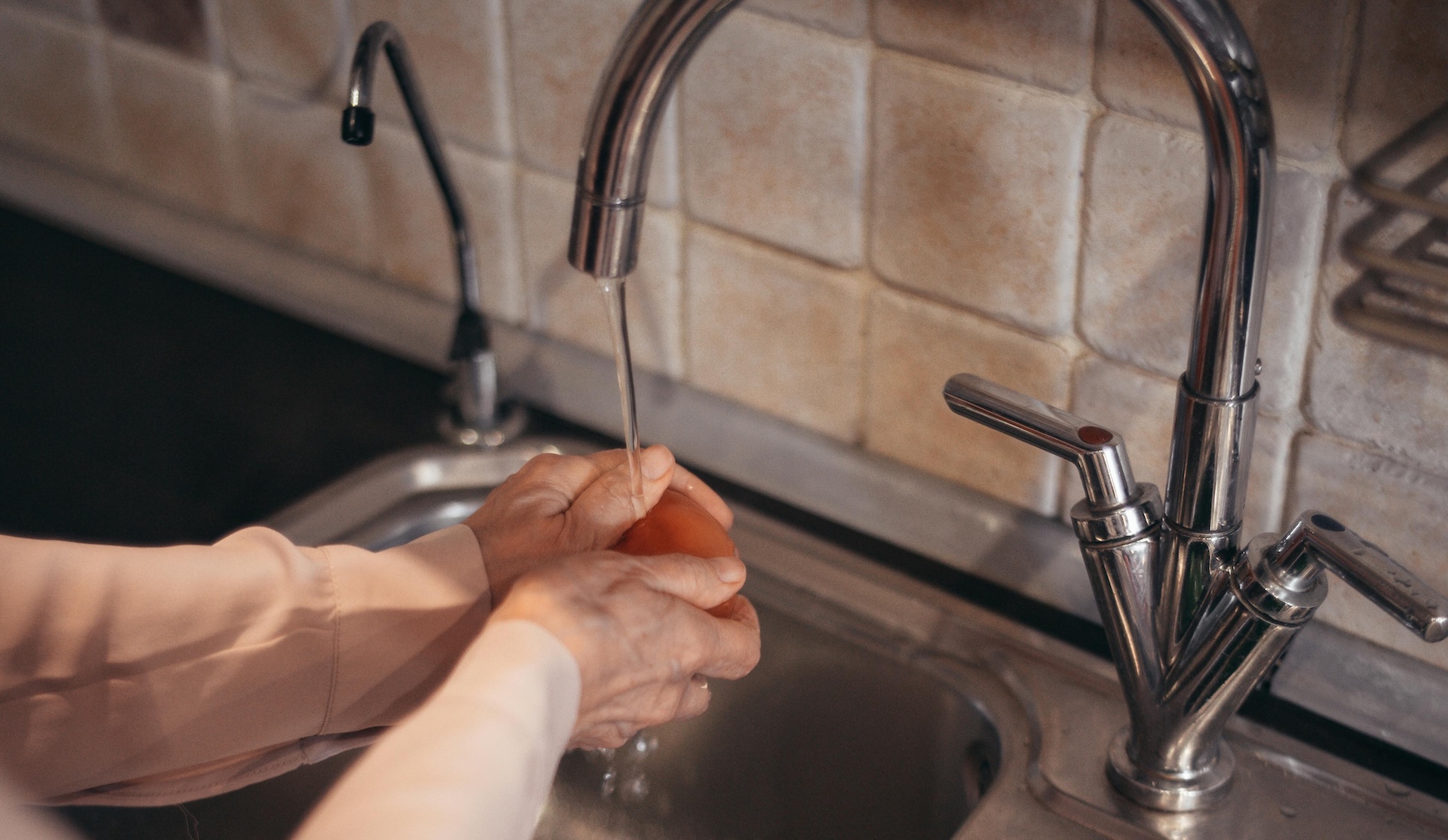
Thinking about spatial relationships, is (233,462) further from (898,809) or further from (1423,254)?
(1423,254)

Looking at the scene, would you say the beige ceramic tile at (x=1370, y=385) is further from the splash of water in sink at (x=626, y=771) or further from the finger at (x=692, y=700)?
the splash of water in sink at (x=626, y=771)

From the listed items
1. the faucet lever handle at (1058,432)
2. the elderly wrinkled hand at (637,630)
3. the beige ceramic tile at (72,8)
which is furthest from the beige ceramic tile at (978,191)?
the beige ceramic tile at (72,8)

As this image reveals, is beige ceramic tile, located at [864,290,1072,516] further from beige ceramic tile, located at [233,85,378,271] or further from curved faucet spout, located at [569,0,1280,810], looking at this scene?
beige ceramic tile, located at [233,85,378,271]

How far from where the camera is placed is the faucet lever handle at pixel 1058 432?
602mm

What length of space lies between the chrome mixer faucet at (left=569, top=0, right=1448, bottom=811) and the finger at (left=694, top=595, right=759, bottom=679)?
5.7 inches

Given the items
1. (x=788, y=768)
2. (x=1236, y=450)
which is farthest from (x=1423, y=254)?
(x=788, y=768)

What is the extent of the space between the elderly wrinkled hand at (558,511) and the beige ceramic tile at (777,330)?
170 mm

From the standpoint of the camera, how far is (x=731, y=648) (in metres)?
0.63

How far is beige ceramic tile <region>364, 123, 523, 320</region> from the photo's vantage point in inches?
38.0

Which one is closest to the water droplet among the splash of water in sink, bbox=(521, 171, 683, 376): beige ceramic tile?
the splash of water in sink

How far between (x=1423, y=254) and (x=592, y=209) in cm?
37

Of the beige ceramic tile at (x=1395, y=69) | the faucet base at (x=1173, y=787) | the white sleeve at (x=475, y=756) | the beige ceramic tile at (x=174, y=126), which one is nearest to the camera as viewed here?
the white sleeve at (x=475, y=756)

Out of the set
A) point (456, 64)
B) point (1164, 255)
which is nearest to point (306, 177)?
point (456, 64)

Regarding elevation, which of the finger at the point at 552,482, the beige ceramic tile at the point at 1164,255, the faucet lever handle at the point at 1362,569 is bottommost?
the finger at the point at 552,482
